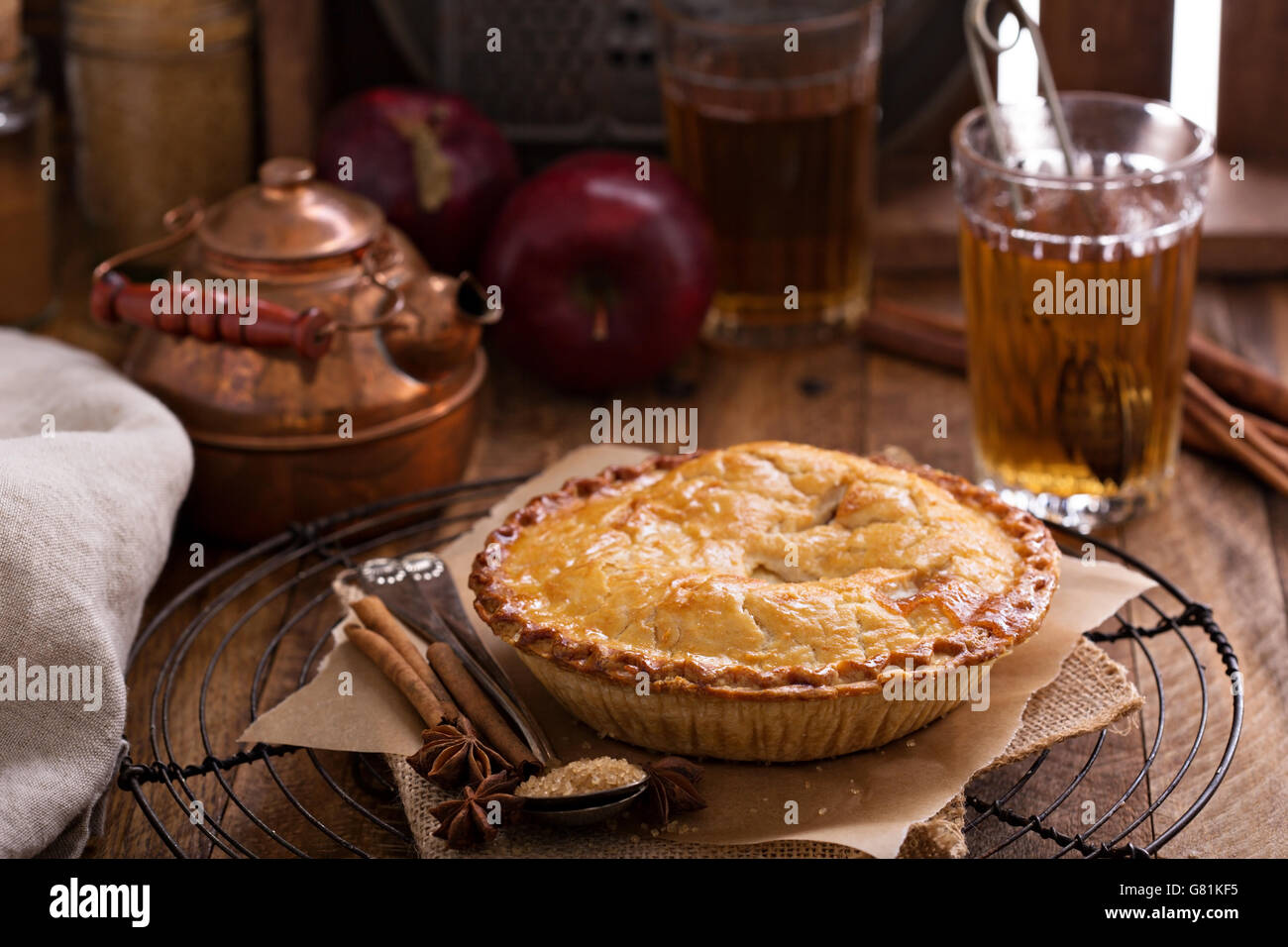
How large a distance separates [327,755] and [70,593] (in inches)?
11.8

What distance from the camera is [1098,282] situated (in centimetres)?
190

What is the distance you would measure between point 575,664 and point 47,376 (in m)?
0.92

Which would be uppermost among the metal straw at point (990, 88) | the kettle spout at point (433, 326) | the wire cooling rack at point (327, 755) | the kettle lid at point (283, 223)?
the metal straw at point (990, 88)

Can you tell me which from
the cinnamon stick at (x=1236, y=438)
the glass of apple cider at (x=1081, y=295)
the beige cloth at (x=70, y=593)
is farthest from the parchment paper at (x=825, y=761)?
the cinnamon stick at (x=1236, y=438)

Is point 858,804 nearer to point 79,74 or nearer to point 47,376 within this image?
point 47,376

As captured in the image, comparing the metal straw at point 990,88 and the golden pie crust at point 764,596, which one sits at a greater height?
the metal straw at point 990,88

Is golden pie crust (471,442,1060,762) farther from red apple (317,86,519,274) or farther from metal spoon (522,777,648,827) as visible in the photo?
red apple (317,86,519,274)

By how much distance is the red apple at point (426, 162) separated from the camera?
249 centimetres

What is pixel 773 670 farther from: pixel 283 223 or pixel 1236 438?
pixel 1236 438

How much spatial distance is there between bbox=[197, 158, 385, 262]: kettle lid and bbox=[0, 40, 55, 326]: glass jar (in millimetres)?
573

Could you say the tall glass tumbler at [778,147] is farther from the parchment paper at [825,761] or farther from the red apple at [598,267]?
the parchment paper at [825,761]

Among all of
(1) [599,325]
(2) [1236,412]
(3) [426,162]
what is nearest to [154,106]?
(3) [426,162]

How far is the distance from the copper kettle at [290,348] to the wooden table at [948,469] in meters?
0.14
